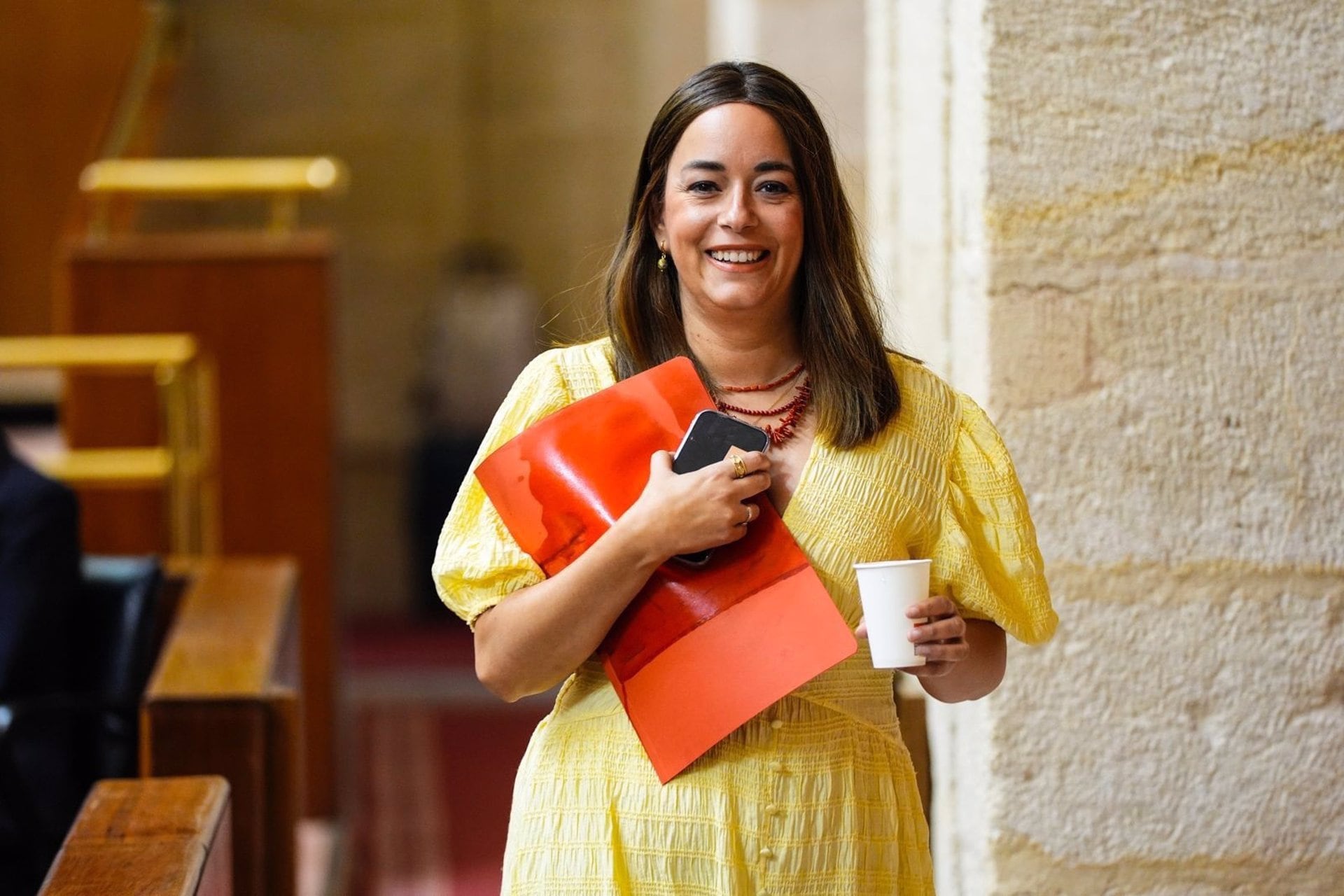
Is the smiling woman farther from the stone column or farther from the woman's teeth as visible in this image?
the stone column

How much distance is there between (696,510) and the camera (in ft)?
5.38

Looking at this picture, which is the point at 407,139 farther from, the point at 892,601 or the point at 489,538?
the point at 892,601

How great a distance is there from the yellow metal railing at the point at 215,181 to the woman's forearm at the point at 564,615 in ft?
12.2

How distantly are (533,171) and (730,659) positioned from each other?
716 cm

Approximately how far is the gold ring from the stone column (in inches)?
34.4

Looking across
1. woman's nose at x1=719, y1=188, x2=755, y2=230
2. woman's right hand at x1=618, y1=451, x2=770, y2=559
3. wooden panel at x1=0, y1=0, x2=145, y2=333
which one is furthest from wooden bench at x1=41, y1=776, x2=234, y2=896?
wooden panel at x1=0, y1=0, x2=145, y2=333

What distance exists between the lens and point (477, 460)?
177 cm

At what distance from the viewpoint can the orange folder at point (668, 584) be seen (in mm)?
1678

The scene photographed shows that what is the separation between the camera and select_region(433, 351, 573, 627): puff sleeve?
178cm

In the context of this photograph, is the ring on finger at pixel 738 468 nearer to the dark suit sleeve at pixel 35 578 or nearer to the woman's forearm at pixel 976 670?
the woman's forearm at pixel 976 670

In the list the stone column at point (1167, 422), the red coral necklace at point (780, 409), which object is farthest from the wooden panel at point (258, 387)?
the red coral necklace at point (780, 409)

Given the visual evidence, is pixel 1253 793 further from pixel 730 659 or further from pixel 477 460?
pixel 477 460

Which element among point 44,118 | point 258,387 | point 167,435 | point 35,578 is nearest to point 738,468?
point 35,578

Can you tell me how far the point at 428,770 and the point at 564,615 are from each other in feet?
15.6
